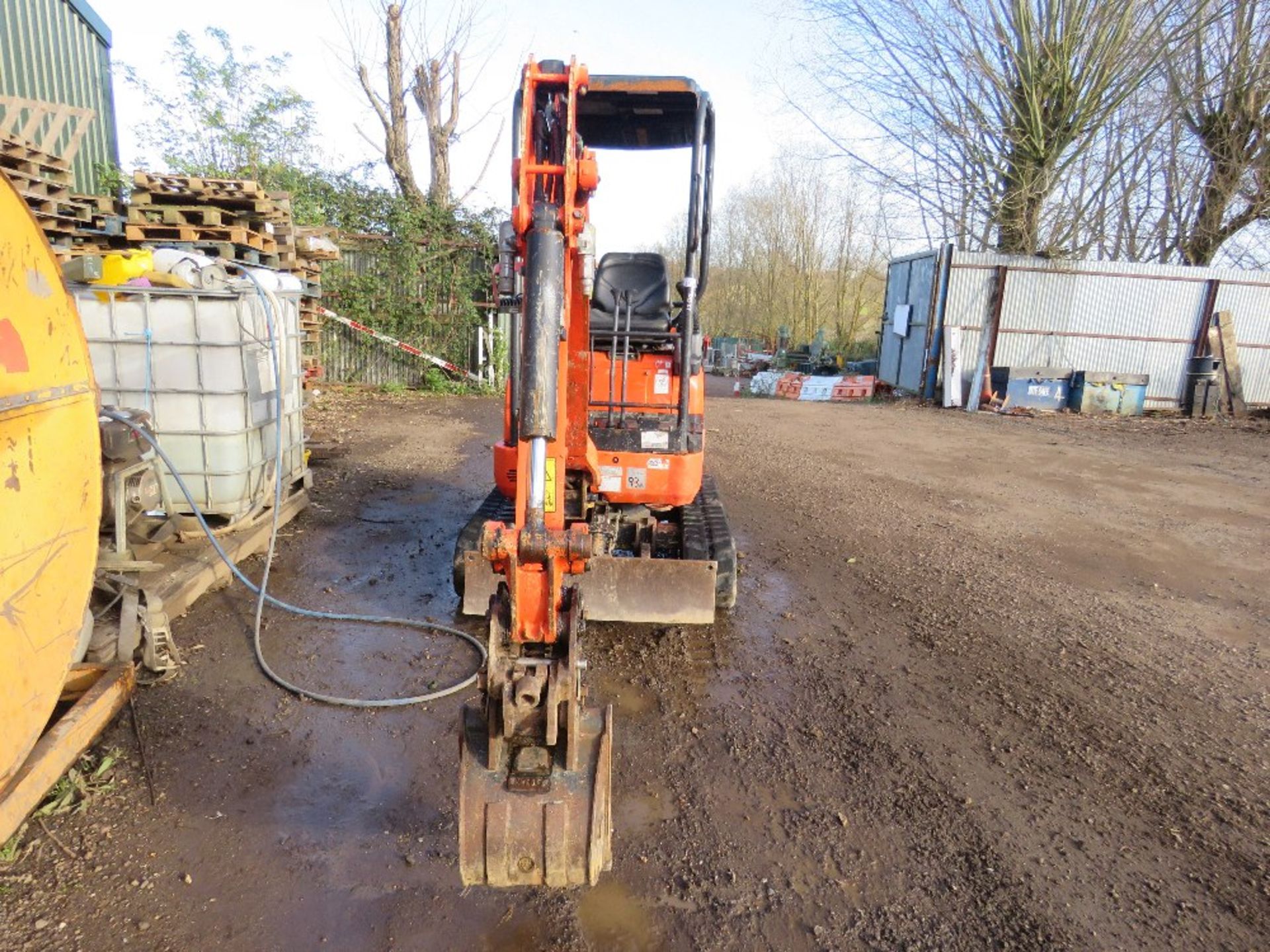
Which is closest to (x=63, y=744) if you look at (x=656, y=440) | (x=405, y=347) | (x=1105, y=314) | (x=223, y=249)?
(x=656, y=440)

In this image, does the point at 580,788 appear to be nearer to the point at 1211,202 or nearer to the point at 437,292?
the point at 437,292

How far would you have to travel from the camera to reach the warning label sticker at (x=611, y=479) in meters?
4.90

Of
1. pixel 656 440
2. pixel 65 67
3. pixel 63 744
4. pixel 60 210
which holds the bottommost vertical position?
pixel 63 744

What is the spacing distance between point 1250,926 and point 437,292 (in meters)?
15.1

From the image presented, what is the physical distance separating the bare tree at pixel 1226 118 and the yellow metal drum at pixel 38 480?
19784mm

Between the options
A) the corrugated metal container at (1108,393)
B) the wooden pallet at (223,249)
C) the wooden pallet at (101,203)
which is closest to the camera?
the wooden pallet at (223,249)

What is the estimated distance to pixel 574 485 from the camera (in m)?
4.80

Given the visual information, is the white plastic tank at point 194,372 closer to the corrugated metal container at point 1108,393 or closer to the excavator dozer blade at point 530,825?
the excavator dozer blade at point 530,825

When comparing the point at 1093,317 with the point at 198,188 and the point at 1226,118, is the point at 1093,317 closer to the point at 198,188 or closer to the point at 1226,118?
the point at 1226,118

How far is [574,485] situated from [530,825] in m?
2.83

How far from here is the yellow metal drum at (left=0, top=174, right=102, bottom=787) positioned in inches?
Result: 88.5

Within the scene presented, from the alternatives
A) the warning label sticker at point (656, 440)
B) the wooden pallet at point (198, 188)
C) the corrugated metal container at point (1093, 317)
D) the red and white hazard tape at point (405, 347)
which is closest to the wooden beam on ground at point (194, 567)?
the warning label sticker at point (656, 440)

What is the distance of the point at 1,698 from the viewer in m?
2.26

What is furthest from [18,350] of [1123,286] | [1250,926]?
[1123,286]
